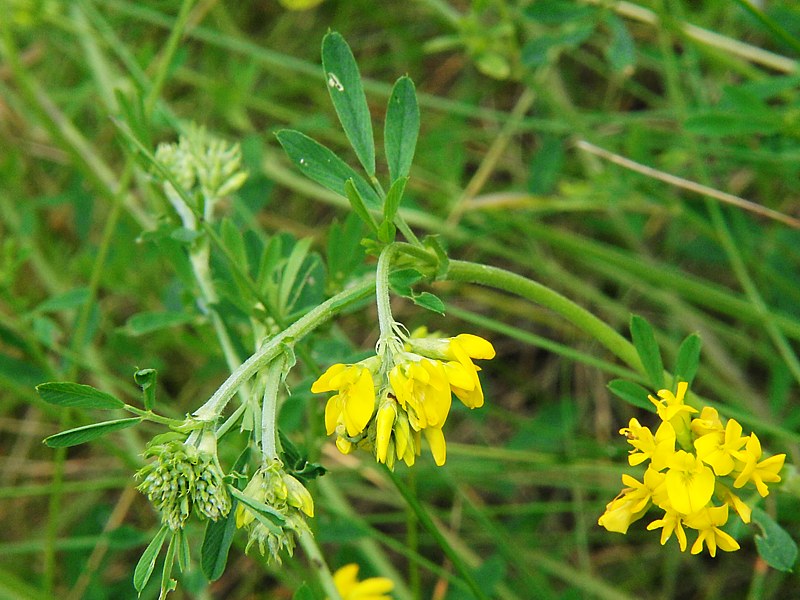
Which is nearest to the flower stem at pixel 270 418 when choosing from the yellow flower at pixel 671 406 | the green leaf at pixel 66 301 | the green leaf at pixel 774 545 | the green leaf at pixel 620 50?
the yellow flower at pixel 671 406

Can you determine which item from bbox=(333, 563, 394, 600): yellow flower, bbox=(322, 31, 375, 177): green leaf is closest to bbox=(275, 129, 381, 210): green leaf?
bbox=(322, 31, 375, 177): green leaf

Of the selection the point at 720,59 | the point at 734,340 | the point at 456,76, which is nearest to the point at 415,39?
the point at 456,76

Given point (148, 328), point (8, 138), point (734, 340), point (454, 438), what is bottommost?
point (454, 438)

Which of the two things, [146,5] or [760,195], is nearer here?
[146,5]

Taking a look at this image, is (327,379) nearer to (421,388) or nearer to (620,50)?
(421,388)

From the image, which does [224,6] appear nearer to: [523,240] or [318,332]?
[523,240]

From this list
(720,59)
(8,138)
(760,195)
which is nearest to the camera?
(720,59)

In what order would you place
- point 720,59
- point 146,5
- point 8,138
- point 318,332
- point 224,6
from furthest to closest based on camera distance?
point 224,6, point 8,138, point 146,5, point 720,59, point 318,332
